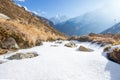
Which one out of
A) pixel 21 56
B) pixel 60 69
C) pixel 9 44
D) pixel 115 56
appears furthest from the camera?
pixel 9 44

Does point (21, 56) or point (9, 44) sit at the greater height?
point (9, 44)

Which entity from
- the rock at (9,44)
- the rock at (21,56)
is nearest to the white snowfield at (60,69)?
the rock at (21,56)

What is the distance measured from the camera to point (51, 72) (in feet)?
57.0

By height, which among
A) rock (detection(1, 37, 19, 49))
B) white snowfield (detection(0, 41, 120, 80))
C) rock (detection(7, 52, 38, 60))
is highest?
rock (detection(1, 37, 19, 49))

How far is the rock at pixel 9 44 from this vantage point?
86.0ft

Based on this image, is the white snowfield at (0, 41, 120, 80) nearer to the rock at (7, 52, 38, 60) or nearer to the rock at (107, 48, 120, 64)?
the rock at (107, 48, 120, 64)

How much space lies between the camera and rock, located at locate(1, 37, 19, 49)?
26.2 meters

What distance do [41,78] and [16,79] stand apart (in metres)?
1.86

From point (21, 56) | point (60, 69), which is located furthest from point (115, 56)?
point (21, 56)

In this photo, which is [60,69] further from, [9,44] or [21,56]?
[9,44]

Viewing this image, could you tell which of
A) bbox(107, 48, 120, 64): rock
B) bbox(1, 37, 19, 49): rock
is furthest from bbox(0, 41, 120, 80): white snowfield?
bbox(1, 37, 19, 49): rock

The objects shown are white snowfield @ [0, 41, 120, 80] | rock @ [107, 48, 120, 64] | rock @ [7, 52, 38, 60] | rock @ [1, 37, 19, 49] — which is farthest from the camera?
rock @ [1, 37, 19, 49]

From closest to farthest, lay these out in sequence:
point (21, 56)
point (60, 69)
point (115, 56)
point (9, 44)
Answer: point (60, 69) < point (115, 56) < point (21, 56) < point (9, 44)

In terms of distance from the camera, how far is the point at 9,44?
26531 millimetres
